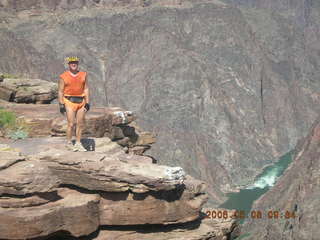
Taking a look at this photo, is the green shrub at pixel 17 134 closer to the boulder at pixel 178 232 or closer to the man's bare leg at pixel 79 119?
the man's bare leg at pixel 79 119

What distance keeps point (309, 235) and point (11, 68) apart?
4981 inches

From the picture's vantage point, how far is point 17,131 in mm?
23000

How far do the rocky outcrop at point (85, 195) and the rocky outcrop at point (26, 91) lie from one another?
11.9 meters

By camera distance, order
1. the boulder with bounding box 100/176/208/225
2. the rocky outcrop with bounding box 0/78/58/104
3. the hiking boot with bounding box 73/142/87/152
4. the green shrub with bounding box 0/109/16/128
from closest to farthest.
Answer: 1. the boulder with bounding box 100/176/208/225
2. the hiking boot with bounding box 73/142/87/152
3. the green shrub with bounding box 0/109/16/128
4. the rocky outcrop with bounding box 0/78/58/104

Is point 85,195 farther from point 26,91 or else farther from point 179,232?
point 26,91

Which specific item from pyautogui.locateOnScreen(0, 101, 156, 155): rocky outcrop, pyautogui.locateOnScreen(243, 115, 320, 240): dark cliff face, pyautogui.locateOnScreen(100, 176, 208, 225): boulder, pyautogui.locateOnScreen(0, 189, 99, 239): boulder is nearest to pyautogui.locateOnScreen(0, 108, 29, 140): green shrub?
pyautogui.locateOnScreen(0, 101, 156, 155): rocky outcrop

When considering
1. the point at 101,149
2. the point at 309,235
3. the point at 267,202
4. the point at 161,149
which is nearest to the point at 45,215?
the point at 101,149

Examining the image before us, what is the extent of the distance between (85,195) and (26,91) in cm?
1526

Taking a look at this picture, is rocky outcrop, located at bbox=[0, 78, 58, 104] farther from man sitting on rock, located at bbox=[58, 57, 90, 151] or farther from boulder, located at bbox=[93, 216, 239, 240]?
boulder, located at bbox=[93, 216, 239, 240]

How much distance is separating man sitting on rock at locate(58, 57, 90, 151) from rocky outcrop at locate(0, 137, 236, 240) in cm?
134

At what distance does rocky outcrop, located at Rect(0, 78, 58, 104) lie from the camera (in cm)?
3000

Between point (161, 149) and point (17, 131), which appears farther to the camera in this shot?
point (161, 149)

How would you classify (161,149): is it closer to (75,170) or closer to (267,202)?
(267,202)

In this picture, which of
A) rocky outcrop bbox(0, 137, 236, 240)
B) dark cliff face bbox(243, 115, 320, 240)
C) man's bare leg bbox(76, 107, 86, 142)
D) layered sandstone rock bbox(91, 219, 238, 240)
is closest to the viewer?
rocky outcrop bbox(0, 137, 236, 240)
